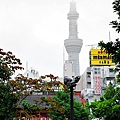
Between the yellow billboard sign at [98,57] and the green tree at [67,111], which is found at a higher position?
the yellow billboard sign at [98,57]

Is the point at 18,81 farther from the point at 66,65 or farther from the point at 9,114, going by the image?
the point at 66,65

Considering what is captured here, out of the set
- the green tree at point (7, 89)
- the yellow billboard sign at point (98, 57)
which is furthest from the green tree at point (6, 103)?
the yellow billboard sign at point (98, 57)

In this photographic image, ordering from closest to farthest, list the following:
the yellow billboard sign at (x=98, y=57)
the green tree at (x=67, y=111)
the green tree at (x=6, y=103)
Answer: the green tree at (x=6, y=103)
the green tree at (x=67, y=111)
the yellow billboard sign at (x=98, y=57)

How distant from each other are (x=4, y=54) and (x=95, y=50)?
5911 cm

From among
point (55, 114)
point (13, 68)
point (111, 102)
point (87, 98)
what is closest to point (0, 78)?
point (13, 68)

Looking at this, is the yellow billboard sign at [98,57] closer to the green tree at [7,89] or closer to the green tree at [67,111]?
the green tree at [67,111]

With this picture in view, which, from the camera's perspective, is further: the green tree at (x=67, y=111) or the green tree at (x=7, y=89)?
the green tree at (x=67, y=111)

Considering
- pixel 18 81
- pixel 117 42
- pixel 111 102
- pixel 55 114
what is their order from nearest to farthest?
1. pixel 117 42
2. pixel 111 102
3. pixel 18 81
4. pixel 55 114

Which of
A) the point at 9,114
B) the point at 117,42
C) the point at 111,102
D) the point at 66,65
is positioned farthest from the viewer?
the point at 66,65

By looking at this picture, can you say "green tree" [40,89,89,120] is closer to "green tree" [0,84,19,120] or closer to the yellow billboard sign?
"green tree" [0,84,19,120]

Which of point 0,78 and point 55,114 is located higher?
point 0,78

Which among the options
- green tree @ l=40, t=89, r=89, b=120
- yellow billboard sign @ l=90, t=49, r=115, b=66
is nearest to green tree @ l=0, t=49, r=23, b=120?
green tree @ l=40, t=89, r=89, b=120

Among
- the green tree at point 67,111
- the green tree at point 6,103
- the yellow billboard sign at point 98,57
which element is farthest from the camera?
the yellow billboard sign at point 98,57

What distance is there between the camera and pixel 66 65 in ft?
429
